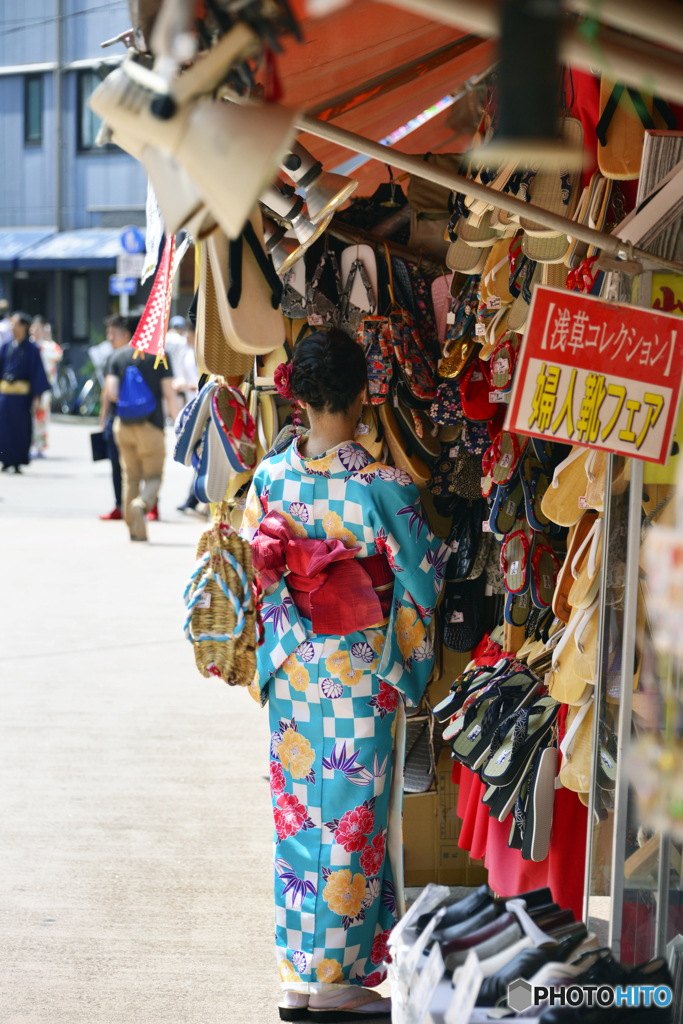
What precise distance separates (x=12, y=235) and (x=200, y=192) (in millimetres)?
24581

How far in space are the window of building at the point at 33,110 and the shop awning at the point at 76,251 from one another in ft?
7.86

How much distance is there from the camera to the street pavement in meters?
2.86

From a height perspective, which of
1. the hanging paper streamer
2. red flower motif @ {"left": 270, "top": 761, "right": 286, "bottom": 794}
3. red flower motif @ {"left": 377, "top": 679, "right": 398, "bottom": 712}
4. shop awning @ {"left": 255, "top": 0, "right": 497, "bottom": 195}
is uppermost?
shop awning @ {"left": 255, "top": 0, "right": 497, "bottom": 195}

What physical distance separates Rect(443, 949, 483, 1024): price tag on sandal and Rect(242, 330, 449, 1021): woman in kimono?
1199 millimetres

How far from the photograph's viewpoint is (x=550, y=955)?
160cm

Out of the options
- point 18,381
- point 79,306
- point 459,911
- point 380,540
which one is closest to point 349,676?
point 380,540

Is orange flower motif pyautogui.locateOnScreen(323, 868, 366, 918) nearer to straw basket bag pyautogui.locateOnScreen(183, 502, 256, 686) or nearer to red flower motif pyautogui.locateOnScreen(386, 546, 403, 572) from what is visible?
straw basket bag pyautogui.locateOnScreen(183, 502, 256, 686)

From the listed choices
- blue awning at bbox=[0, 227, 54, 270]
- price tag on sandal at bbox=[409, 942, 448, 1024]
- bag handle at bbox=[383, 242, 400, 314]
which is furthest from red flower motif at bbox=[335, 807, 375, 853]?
blue awning at bbox=[0, 227, 54, 270]

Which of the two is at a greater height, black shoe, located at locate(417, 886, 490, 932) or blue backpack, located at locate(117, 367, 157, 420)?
blue backpack, located at locate(117, 367, 157, 420)

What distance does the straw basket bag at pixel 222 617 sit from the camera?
8.02 ft

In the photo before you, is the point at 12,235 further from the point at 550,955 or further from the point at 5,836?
the point at 550,955

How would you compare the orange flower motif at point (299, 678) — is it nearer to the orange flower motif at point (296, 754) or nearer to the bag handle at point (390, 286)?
the orange flower motif at point (296, 754)

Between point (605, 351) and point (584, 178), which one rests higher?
point (584, 178)

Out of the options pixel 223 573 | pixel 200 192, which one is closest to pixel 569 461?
pixel 223 573
